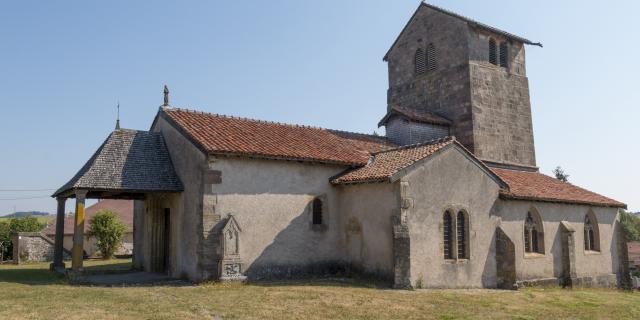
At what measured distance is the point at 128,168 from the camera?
57.7 ft

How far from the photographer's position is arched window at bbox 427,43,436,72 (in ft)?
87.1

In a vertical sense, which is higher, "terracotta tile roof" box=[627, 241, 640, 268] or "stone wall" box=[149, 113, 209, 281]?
"stone wall" box=[149, 113, 209, 281]

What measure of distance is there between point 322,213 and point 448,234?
477 centimetres

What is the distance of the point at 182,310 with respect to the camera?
11.0 metres

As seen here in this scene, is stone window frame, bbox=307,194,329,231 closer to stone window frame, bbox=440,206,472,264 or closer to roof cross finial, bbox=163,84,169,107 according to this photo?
stone window frame, bbox=440,206,472,264

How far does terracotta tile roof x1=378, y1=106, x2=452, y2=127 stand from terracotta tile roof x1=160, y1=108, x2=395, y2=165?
2.86m

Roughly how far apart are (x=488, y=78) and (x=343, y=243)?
516 inches

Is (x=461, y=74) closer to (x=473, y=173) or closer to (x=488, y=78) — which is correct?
(x=488, y=78)

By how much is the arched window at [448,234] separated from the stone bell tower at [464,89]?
301 inches

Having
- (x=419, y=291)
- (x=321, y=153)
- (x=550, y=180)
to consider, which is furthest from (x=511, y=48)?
(x=419, y=291)

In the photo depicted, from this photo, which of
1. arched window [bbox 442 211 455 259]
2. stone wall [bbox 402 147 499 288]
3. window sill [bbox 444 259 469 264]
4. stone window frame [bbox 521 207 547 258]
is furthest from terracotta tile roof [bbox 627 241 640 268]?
arched window [bbox 442 211 455 259]

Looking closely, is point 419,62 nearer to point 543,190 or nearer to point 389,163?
point 543,190

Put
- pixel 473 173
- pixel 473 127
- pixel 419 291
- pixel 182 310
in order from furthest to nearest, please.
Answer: pixel 473 127 → pixel 473 173 → pixel 419 291 → pixel 182 310

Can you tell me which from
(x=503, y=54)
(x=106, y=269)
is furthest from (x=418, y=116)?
(x=106, y=269)
